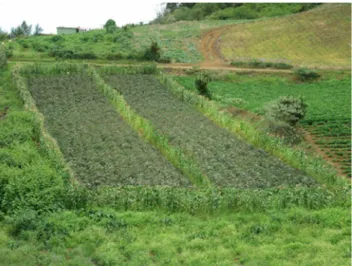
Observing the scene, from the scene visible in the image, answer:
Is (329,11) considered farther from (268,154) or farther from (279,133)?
(268,154)

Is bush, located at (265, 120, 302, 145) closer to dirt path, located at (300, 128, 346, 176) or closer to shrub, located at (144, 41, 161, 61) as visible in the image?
dirt path, located at (300, 128, 346, 176)

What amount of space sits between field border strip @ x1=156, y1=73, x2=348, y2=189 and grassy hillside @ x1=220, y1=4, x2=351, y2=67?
19215 mm

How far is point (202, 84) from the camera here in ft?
131

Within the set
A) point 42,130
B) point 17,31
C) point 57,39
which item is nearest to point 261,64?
point 57,39

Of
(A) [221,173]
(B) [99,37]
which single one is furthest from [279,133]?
(B) [99,37]

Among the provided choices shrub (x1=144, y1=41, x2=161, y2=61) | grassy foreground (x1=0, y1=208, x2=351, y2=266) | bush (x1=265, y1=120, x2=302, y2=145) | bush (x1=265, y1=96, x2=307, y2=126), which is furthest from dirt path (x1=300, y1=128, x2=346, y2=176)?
shrub (x1=144, y1=41, x2=161, y2=61)

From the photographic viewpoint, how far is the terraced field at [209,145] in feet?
78.3

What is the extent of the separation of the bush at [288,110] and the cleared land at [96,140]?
8.12 m

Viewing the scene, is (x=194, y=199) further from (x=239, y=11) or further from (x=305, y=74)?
(x=239, y=11)

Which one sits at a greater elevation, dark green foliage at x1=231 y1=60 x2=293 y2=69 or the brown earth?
dark green foliage at x1=231 y1=60 x2=293 y2=69

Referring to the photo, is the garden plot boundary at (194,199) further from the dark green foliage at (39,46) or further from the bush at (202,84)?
the dark green foliage at (39,46)

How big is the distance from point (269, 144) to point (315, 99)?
45.2ft

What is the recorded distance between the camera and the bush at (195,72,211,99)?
39656 millimetres

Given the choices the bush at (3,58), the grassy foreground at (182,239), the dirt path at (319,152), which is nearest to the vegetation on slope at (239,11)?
the bush at (3,58)
